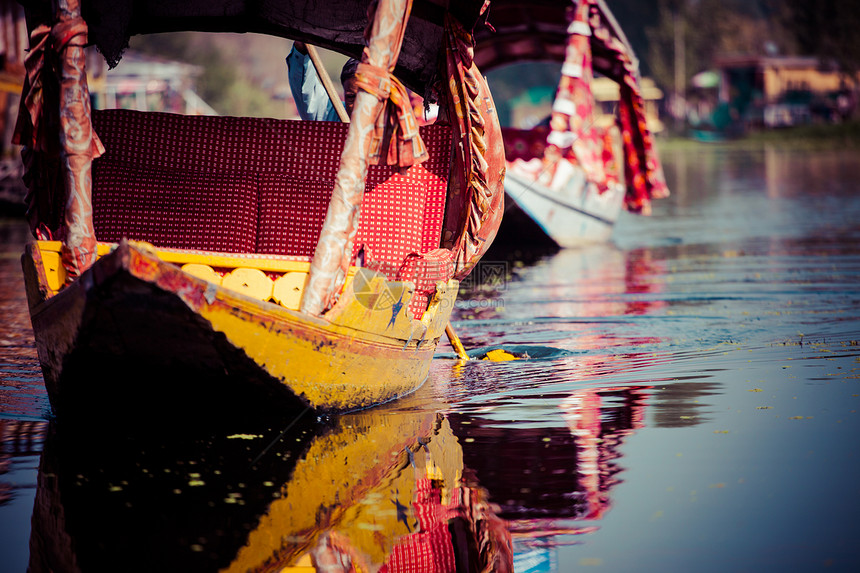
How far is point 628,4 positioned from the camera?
80375mm

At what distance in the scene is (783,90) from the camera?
58500 millimetres

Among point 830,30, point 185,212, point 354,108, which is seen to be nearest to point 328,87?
point 185,212

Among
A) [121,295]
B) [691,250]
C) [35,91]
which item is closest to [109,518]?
[121,295]

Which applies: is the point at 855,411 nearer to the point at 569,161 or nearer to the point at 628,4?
the point at 569,161

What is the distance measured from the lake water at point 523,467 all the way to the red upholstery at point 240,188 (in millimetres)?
1065

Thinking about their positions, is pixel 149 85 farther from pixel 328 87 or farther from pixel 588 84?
pixel 328 87

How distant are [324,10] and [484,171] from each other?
1597 millimetres

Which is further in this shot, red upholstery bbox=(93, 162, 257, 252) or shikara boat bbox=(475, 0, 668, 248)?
shikara boat bbox=(475, 0, 668, 248)

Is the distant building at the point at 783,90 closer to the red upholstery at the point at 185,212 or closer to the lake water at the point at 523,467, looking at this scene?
the lake water at the point at 523,467

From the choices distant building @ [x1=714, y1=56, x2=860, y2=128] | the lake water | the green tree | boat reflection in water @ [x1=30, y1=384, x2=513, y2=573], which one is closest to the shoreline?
distant building @ [x1=714, y1=56, x2=860, y2=128]

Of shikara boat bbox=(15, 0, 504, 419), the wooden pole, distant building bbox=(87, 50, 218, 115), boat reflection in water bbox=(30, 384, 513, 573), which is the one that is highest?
distant building bbox=(87, 50, 218, 115)

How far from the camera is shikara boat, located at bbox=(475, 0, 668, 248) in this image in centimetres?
1399

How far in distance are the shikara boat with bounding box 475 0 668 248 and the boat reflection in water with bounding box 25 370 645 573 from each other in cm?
841

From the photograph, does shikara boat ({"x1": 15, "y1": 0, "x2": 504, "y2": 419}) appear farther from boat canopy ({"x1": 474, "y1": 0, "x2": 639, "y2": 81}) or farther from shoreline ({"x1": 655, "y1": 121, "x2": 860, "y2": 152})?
shoreline ({"x1": 655, "y1": 121, "x2": 860, "y2": 152})
